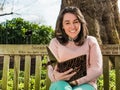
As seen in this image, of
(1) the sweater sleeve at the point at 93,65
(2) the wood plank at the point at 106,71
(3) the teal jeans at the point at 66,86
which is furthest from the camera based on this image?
(2) the wood plank at the point at 106,71

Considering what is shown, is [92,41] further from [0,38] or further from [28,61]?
[0,38]

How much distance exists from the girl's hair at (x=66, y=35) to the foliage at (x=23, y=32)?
2581 cm

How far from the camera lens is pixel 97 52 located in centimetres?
383

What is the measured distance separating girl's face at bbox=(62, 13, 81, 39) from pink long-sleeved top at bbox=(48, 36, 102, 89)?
106mm

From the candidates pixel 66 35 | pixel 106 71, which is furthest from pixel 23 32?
pixel 66 35

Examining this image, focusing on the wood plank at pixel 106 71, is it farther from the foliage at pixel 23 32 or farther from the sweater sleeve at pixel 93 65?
the foliage at pixel 23 32

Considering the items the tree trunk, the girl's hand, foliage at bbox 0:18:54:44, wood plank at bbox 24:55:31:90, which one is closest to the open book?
the girl's hand

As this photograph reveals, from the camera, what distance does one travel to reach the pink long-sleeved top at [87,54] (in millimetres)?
3742

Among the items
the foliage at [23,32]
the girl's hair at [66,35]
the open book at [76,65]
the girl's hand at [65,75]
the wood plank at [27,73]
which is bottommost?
the foliage at [23,32]

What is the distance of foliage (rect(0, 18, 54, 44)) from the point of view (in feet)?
102

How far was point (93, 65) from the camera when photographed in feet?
12.4

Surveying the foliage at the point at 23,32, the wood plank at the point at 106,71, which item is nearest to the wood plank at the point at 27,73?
the wood plank at the point at 106,71

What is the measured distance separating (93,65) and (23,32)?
2880cm

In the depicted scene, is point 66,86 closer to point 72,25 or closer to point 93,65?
point 93,65
